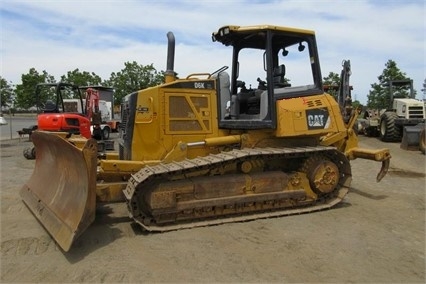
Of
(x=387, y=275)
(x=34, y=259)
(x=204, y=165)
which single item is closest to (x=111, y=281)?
(x=34, y=259)

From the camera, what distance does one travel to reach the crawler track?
5.40m

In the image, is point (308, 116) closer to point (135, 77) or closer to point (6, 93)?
point (135, 77)

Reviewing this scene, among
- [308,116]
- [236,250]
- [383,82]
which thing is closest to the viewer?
[236,250]

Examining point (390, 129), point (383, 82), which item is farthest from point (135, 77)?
point (390, 129)

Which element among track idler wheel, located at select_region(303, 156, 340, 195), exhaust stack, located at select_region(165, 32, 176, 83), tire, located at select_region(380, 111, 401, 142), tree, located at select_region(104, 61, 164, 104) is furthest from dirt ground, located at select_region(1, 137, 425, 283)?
tree, located at select_region(104, 61, 164, 104)

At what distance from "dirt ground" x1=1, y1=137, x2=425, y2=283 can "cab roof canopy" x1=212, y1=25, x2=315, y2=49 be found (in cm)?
294

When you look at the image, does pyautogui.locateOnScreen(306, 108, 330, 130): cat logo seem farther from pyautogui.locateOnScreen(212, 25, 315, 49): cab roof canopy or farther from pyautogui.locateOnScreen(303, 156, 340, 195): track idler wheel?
pyautogui.locateOnScreen(212, 25, 315, 49): cab roof canopy

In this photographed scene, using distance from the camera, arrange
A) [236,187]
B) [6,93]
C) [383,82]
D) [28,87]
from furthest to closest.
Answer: [6,93] < [28,87] < [383,82] < [236,187]

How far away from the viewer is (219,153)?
20.9 ft

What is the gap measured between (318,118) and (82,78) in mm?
44243

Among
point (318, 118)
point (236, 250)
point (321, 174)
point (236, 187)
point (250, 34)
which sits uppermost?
point (250, 34)

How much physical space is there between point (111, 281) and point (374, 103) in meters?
33.2

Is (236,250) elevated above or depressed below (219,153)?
below

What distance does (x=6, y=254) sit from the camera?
4.62 m
